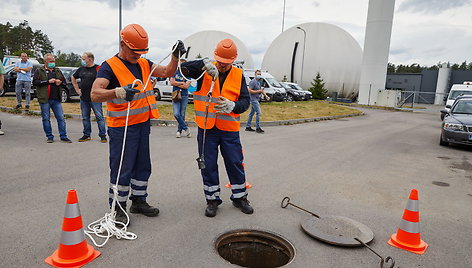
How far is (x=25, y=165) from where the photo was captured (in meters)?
5.89

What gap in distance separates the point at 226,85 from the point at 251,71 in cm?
2255

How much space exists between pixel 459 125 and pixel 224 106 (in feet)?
27.9

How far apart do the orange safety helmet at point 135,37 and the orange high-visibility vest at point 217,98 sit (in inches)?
33.1

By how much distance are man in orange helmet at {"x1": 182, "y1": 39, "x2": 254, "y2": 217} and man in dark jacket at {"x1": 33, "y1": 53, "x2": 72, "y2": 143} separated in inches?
205

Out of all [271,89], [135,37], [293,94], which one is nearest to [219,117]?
[135,37]

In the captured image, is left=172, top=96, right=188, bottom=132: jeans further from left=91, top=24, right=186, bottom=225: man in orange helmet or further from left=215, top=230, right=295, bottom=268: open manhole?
left=215, top=230, right=295, bottom=268: open manhole

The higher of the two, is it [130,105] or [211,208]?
[130,105]

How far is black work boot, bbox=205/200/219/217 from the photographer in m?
4.09

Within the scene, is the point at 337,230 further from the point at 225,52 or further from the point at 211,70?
the point at 225,52

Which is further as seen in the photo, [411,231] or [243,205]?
[243,205]

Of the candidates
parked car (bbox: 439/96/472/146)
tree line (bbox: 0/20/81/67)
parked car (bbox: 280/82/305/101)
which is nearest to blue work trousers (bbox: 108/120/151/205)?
parked car (bbox: 439/96/472/146)

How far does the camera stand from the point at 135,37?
3.51 m

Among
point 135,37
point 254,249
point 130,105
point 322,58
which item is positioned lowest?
point 254,249

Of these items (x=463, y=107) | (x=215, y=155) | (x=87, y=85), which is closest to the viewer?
(x=215, y=155)
